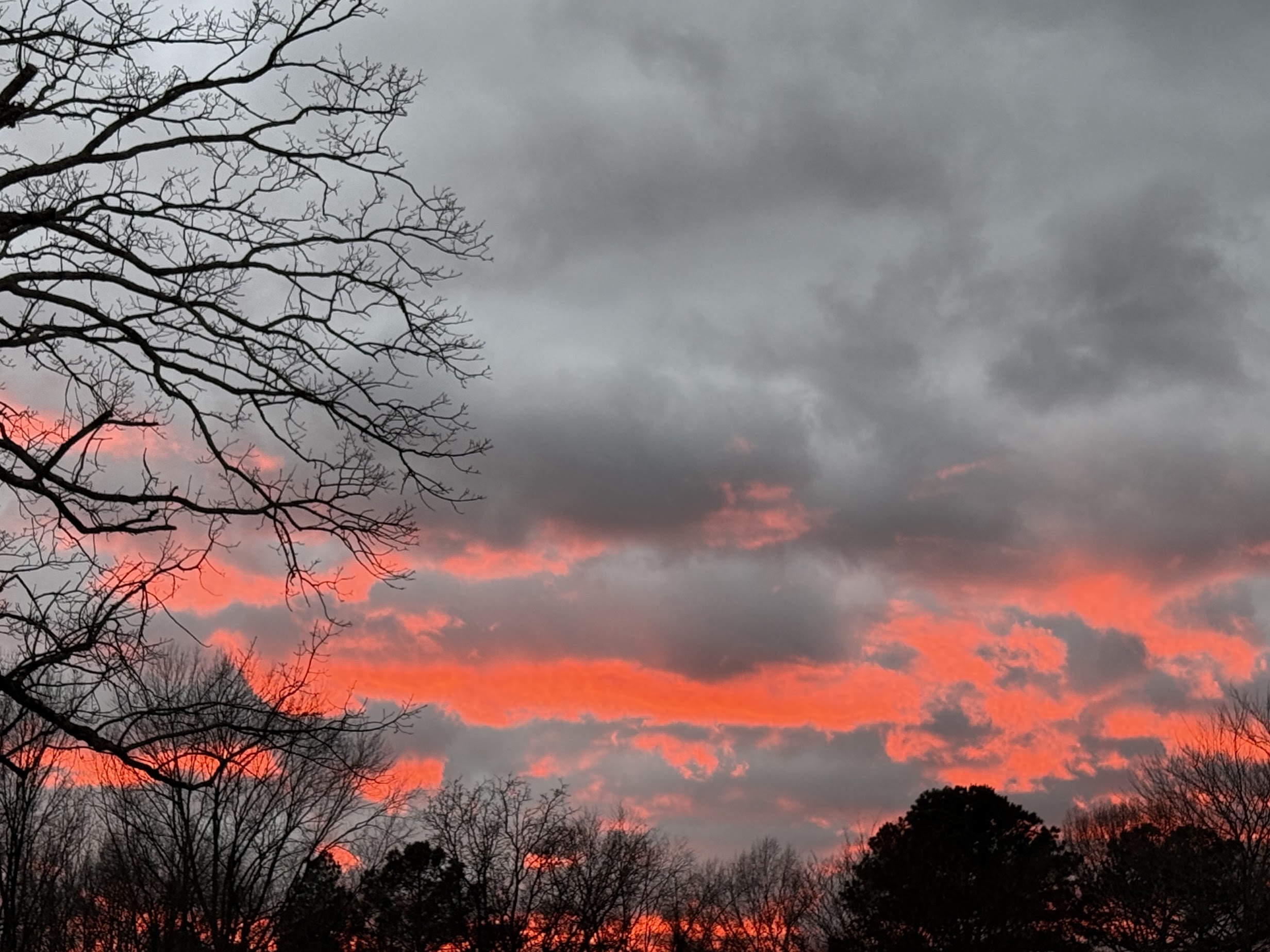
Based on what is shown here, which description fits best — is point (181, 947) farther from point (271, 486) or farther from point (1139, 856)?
point (1139, 856)

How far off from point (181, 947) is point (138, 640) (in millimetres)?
22892

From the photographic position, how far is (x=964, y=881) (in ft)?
151

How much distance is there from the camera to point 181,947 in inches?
1099

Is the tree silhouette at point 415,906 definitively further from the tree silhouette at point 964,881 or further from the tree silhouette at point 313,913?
the tree silhouette at point 964,881

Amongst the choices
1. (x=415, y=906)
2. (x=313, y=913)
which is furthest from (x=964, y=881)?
(x=313, y=913)

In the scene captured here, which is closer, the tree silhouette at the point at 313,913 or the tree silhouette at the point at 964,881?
the tree silhouette at the point at 313,913

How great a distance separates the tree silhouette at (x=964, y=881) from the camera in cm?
4491

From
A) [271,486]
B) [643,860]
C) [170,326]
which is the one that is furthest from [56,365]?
[643,860]

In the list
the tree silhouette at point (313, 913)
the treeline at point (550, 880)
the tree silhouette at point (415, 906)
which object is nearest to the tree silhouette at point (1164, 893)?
the treeline at point (550, 880)

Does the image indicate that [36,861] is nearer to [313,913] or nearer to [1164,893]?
[313,913]

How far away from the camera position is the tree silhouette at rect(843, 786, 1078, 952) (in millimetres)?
44906

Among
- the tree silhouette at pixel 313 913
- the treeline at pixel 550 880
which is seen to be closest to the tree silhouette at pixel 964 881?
the treeline at pixel 550 880

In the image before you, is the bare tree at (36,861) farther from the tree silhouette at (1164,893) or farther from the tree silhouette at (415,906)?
the tree silhouette at (1164,893)

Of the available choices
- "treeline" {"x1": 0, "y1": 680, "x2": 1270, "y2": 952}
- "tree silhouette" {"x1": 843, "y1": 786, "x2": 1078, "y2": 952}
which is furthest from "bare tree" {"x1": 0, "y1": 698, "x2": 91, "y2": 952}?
"tree silhouette" {"x1": 843, "y1": 786, "x2": 1078, "y2": 952}
